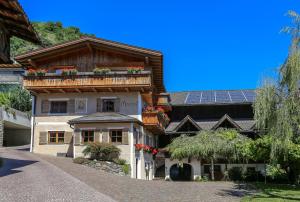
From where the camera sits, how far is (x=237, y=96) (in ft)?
138

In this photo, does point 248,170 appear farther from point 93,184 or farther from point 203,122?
point 93,184

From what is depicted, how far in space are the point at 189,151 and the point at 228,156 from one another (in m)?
3.15

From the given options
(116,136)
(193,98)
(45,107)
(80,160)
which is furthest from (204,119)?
(80,160)

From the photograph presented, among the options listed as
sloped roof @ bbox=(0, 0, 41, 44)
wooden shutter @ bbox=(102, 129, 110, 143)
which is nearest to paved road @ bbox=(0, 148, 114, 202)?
sloped roof @ bbox=(0, 0, 41, 44)

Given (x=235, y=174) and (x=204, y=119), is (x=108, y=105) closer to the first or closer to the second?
(x=235, y=174)

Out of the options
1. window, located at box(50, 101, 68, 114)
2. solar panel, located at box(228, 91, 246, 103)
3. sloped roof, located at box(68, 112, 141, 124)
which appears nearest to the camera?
sloped roof, located at box(68, 112, 141, 124)

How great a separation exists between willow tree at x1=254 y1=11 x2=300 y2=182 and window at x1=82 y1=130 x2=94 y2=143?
1257 centimetres

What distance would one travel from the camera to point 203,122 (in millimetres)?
40031

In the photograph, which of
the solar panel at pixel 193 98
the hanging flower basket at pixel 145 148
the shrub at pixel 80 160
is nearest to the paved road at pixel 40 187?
the shrub at pixel 80 160

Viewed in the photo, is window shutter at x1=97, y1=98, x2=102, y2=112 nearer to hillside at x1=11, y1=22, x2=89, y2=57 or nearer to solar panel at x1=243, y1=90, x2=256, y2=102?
solar panel at x1=243, y1=90, x2=256, y2=102

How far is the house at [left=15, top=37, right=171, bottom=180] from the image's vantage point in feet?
94.0

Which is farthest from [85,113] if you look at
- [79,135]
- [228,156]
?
[228,156]

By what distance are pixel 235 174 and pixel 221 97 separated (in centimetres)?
1192

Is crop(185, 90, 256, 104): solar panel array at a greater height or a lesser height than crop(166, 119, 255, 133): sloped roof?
greater
